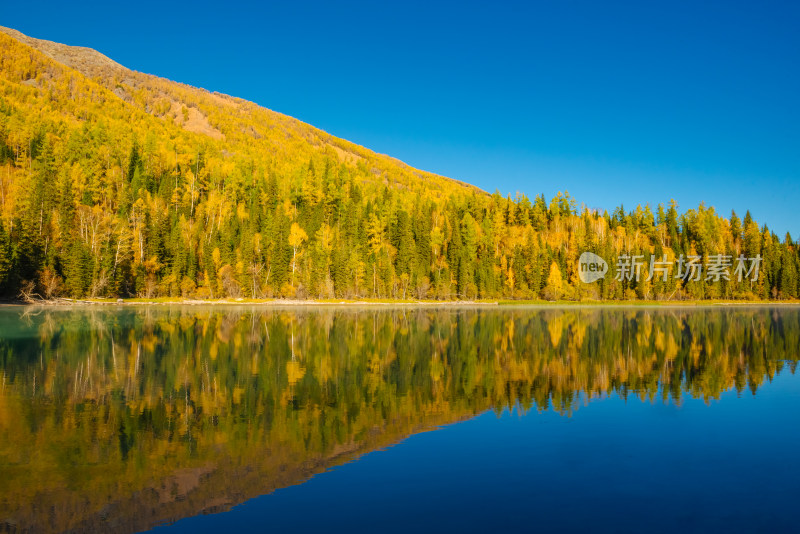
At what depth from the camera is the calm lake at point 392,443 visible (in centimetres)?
857

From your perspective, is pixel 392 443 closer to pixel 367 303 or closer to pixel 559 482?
pixel 559 482

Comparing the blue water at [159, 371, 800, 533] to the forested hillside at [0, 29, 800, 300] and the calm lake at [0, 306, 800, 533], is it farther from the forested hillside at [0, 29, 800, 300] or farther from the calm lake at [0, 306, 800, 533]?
the forested hillside at [0, 29, 800, 300]

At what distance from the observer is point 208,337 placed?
3197 cm

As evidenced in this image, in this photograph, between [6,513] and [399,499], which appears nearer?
[6,513]

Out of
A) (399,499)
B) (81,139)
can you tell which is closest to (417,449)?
(399,499)

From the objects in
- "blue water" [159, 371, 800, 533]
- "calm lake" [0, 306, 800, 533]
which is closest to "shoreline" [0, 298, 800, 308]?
"calm lake" [0, 306, 800, 533]

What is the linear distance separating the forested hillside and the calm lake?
49850 mm

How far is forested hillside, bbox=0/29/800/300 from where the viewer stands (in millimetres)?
74375

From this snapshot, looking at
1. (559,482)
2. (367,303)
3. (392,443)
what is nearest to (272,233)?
(367,303)

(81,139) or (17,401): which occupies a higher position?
(81,139)

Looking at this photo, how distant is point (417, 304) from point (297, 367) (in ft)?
226

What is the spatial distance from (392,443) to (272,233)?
84.2 metres

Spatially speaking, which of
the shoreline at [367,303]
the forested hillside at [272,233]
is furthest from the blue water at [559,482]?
the shoreline at [367,303]

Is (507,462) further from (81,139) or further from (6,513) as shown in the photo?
(81,139)
